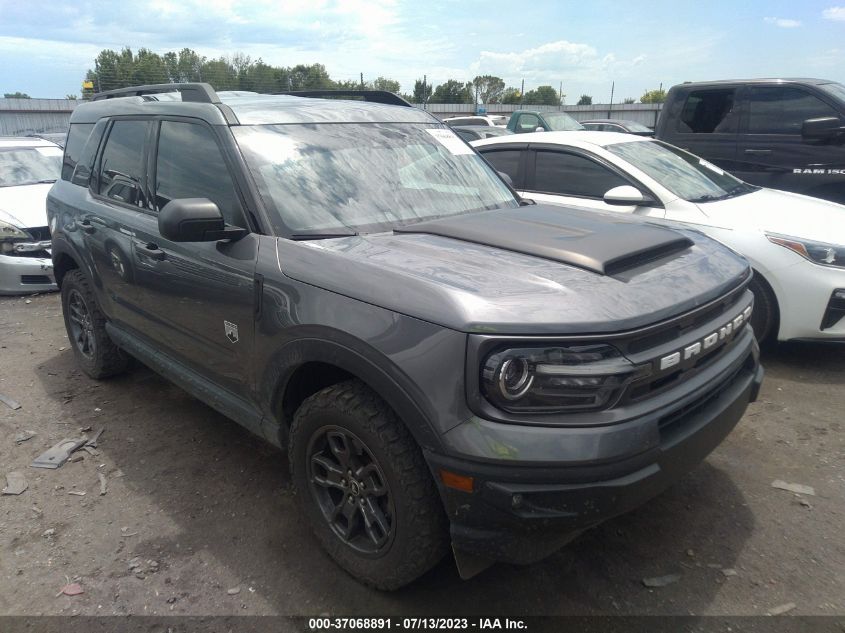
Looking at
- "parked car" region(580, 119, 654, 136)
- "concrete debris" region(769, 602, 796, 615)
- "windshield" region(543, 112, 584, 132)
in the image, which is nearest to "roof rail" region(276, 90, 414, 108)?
"concrete debris" region(769, 602, 796, 615)

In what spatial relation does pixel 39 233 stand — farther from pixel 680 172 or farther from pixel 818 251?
pixel 818 251

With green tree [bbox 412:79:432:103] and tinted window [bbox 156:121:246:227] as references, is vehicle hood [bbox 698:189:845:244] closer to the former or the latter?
tinted window [bbox 156:121:246:227]

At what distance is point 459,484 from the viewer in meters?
1.91

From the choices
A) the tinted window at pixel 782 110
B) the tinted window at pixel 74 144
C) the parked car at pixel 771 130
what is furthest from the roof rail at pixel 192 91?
the tinted window at pixel 782 110

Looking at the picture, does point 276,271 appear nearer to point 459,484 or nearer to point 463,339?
point 463,339

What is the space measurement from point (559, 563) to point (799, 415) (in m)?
2.10

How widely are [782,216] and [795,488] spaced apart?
230 centimetres

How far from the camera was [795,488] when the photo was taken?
303cm

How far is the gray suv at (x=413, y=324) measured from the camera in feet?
6.17

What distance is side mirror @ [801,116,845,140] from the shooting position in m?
5.89

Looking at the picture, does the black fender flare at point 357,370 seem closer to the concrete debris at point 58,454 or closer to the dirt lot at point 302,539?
the dirt lot at point 302,539

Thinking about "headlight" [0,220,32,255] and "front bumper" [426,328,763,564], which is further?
"headlight" [0,220,32,255]

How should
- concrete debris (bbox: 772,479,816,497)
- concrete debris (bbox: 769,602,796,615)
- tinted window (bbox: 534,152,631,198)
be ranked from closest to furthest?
concrete debris (bbox: 769,602,796,615) < concrete debris (bbox: 772,479,816,497) < tinted window (bbox: 534,152,631,198)

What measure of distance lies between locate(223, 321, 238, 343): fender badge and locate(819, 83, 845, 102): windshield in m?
6.32
